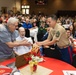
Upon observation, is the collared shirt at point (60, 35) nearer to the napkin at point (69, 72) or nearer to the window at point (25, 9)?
the napkin at point (69, 72)

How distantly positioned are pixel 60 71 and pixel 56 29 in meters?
1.16

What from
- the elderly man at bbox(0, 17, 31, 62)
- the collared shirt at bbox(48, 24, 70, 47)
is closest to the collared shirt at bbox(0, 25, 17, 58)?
the elderly man at bbox(0, 17, 31, 62)

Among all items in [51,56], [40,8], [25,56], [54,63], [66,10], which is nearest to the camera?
[25,56]

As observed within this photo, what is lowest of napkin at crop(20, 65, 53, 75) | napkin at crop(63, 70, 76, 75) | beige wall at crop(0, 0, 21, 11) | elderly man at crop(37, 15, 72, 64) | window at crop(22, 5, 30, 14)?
napkin at crop(20, 65, 53, 75)

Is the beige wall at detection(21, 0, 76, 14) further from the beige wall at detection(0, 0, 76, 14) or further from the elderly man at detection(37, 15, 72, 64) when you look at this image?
the elderly man at detection(37, 15, 72, 64)

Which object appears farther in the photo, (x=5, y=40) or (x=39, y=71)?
(x=5, y=40)

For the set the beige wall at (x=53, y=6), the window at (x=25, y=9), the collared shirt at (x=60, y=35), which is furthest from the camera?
the window at (x=25, y=9)

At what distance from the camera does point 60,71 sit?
89.4 inches

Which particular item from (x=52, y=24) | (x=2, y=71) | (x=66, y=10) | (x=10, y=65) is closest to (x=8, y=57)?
(x=10, y=65)

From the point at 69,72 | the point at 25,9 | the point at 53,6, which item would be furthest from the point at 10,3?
the point at 69,72

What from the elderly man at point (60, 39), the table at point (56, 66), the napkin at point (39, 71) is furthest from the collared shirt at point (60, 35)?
the napkin at point (39, 71)

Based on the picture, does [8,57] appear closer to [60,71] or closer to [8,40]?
[8,40]

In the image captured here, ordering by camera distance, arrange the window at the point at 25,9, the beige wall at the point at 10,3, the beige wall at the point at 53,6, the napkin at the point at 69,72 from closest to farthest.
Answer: the napkin at the point at 69,72, the beige wall at the point at 10,3, the beige wall at the point at 53,6, the window at the point at 25,9

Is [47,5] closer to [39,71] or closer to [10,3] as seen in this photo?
[10,3]
